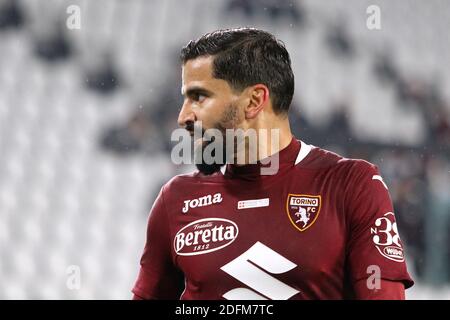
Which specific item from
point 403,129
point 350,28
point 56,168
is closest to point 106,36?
point 56,168

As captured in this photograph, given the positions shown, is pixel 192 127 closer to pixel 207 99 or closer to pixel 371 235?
pixel 207 99

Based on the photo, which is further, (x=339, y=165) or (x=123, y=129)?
(x=123, y=129)

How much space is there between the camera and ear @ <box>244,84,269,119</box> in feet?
5.00

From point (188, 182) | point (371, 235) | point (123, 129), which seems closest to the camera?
point (371, 235)

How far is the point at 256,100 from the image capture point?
1.53 metres

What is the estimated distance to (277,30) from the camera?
3.60 meters

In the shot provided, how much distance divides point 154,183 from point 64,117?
19.9 inches

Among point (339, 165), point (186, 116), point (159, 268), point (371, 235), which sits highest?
point (186, 116)

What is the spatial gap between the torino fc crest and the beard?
0.18 meters

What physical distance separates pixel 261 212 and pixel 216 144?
0.56ft

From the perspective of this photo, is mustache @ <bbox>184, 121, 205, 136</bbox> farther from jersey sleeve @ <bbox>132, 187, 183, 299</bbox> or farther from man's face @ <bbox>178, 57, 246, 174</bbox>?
jersey sleeve @ <bbox>132, 187, 183, 299</bbox>

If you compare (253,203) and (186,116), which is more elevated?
(186,116)

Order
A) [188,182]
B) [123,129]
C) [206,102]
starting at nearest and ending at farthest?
[206,102] → [188,182] → [123,129]

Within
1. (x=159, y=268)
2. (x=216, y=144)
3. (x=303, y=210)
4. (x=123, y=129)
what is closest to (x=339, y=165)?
(x=303, y=210)
